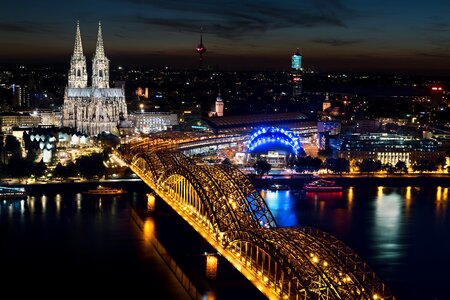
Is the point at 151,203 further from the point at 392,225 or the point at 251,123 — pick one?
the point at 251,123

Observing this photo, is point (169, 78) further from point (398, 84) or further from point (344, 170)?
point (344, 170)

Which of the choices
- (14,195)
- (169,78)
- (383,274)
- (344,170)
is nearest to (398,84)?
(169,78)

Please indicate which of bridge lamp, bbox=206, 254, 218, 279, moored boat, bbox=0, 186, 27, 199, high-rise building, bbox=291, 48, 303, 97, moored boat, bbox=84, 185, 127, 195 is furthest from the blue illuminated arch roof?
high-rise building, bbox=291, 48, 303, 97

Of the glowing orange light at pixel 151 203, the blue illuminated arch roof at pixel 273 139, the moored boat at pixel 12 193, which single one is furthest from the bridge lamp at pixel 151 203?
the blue illuminated arch roof at pixel 273 139

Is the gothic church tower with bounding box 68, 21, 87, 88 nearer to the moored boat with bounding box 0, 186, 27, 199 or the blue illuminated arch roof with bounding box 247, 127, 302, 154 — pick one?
the blue illuminated arch roof with bounding box 247, 127, 302, 154

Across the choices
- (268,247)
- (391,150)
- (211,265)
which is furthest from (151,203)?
(391,150)

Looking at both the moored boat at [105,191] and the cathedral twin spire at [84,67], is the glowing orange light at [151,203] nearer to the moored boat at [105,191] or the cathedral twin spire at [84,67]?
the moored boat at [105,191]
